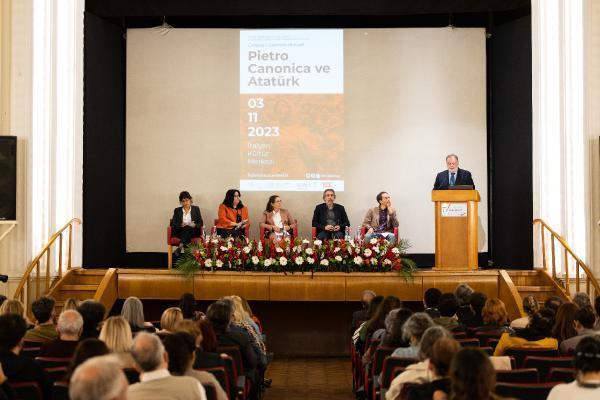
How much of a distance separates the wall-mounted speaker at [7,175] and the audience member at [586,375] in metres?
7.62

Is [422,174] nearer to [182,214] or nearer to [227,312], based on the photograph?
[182,214]

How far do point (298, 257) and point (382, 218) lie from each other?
1819mm

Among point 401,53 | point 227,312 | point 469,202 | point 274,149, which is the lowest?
point 227,312

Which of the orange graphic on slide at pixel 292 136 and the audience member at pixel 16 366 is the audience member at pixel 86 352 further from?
the orange graphic on slide at pixel 292 136

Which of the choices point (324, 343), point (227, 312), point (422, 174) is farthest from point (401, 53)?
point (227, 312)

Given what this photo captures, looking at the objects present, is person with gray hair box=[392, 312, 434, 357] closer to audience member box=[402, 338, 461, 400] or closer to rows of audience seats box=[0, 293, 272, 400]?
rows of audience seats box=[0, 293, 272, 400]

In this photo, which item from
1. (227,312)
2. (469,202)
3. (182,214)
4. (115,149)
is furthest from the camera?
(115,149)

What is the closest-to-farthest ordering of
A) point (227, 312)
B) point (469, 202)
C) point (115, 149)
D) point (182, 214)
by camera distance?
point (227, 312), point (469, 202), point (182, 214), point (115, 149)

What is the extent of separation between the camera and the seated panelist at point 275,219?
11.4 m

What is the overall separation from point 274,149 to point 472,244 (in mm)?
3640

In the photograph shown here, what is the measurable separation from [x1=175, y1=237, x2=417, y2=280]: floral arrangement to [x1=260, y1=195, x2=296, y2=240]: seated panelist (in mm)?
1282

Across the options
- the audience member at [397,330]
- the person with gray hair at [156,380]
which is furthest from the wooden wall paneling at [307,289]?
the person with gray hair at [156,380]

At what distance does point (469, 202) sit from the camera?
9984mm

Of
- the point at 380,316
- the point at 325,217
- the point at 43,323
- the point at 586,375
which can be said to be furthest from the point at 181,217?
the point at 586,375
